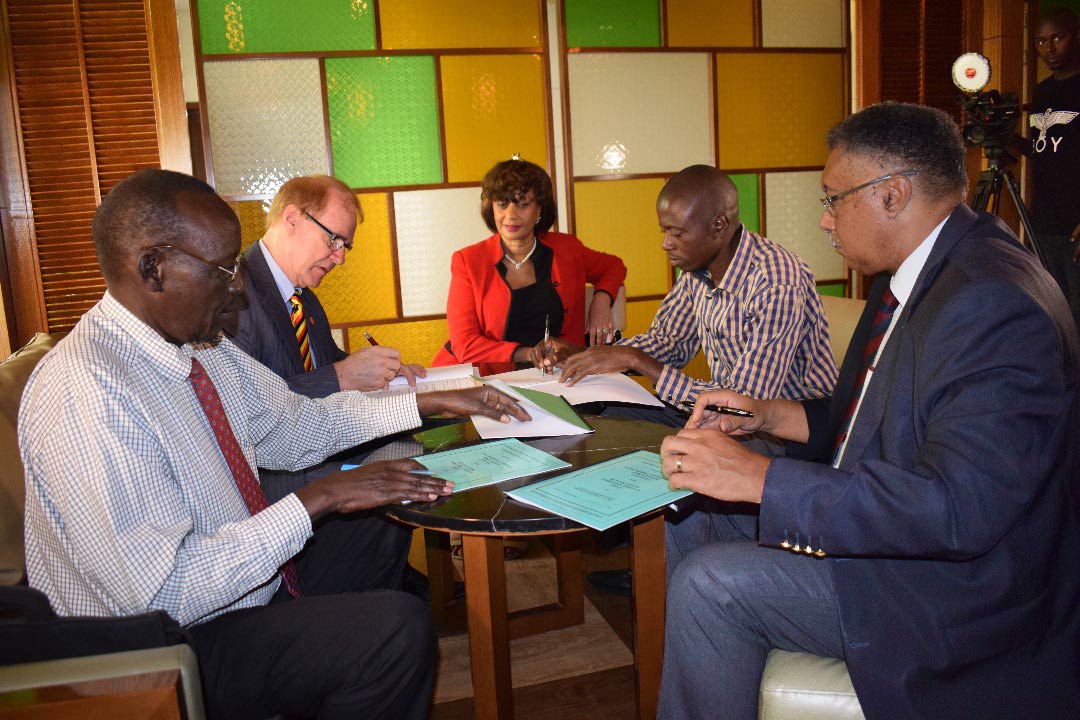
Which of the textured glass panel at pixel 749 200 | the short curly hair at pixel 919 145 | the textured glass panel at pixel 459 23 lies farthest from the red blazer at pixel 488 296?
the short curly hair at pixel 919 145

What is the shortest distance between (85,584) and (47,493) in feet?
0.50

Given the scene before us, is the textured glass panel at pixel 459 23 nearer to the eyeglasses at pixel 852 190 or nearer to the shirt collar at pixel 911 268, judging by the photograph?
the eyeglasses at pixel 852 190

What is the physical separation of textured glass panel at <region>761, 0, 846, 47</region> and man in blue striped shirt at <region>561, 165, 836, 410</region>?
112 inches

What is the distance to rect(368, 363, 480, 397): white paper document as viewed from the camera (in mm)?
2301

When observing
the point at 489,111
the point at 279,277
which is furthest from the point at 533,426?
the point at 489,111

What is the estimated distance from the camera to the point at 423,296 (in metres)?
4.52

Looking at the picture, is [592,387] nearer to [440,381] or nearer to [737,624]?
[440,381]

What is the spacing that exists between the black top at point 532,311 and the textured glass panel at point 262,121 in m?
1.51

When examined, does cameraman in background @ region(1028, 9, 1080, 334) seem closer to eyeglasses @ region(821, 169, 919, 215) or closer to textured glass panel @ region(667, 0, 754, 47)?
textured glass panel @ region(667, 0, 754, 47)

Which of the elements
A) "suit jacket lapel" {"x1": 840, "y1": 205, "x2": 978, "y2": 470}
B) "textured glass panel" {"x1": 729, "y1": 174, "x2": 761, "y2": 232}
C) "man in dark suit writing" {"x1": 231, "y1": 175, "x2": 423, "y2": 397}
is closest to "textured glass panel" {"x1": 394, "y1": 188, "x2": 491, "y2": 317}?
"textured glass panel" {"x1": 729, "y1": 174, "x2": 761, "y2": 232}

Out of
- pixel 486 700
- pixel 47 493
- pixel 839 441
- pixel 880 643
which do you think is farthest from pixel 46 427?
pixel 839 441

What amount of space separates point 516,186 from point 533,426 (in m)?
1.77

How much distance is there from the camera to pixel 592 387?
2.22m

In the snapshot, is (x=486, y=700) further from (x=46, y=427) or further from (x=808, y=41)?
(x=808, y=41)
